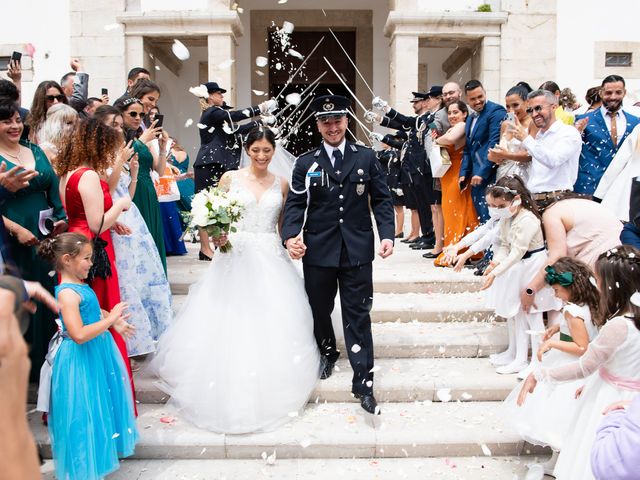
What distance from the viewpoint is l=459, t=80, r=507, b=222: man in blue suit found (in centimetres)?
650

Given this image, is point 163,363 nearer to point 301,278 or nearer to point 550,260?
point 301,278

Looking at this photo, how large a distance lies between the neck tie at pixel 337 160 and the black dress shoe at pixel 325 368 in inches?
59.2

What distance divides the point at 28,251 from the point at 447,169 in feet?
15.0

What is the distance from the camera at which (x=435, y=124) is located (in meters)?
7.31

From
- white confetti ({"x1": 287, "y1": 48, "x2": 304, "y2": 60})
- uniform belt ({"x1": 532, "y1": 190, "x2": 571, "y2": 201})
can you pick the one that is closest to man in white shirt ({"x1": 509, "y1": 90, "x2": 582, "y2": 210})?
uniform belt ({"x1": 532, "y1": 190, "x2": 571, "y2": 201})

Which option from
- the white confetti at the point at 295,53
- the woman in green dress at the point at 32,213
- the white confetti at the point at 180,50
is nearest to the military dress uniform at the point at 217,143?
the woman in green dress at the point at 32,213

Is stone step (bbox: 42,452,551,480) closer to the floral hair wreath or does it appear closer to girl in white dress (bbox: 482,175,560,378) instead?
girl in white dress (bbox: 482,175,560,378)

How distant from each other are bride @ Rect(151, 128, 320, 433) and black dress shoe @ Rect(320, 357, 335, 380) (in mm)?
141

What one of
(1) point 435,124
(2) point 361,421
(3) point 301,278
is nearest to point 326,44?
(1) point 435,124

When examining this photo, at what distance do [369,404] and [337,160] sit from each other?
5.78 ft

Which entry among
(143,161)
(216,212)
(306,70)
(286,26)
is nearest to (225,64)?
(286,26)

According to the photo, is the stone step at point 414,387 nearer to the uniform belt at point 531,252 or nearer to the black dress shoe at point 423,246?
the uniform belt at point 531,252

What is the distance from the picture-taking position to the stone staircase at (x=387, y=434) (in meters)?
3.92

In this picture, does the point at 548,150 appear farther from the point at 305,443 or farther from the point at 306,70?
the point at 306,70
